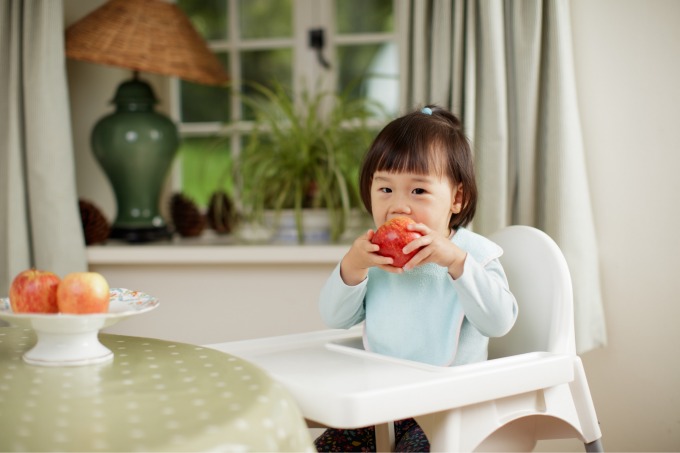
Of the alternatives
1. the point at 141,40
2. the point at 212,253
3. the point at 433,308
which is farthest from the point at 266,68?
the point at 433,308

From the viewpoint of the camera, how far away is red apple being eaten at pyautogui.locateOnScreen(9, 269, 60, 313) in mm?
1056

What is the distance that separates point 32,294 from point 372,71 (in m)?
1.78

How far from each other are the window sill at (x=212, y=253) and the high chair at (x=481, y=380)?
0.73m

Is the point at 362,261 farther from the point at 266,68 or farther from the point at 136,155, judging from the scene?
the point at 266,68

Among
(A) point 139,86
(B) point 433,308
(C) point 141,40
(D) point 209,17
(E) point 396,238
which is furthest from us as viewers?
(D) point 209,17

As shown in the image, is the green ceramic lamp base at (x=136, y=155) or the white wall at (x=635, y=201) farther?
the green ceramic lamp base at (x=136, y=155)

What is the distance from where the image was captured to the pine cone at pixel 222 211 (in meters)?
2.59

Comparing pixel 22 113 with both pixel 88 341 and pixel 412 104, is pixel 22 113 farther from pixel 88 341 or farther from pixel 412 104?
pixel 88 341

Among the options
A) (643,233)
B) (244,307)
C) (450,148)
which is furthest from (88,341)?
(643,233)

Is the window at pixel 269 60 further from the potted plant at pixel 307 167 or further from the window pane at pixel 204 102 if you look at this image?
the potted plant at pixel 307 167

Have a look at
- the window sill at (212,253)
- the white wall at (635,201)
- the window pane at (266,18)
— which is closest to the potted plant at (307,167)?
the window sill at (212,253)

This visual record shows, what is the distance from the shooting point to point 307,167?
2348 millimetres

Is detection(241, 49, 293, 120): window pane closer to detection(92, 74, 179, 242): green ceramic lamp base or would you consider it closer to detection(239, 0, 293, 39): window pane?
detection(239, 0, 293, 39): window pane

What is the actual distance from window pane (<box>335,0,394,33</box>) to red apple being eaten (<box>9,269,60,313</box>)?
1.81 meters
